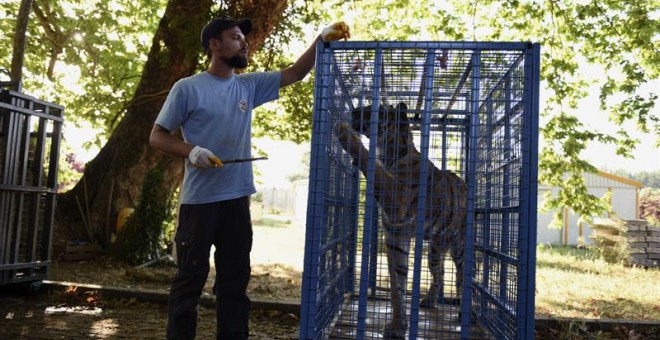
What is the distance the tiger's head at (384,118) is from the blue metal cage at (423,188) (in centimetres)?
1

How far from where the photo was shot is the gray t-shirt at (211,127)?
134 inches

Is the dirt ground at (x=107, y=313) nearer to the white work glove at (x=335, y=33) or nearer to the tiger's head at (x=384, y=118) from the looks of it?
the tiger's head at (x=384, y=118)

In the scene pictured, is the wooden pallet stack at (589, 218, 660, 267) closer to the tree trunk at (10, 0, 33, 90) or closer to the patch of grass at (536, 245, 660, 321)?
the patch of grass at (536, 245, 660, 321)

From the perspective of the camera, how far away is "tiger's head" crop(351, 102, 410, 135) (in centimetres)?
349

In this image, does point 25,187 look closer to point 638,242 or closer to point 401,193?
point 401,193

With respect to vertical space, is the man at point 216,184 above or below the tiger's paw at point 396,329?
above

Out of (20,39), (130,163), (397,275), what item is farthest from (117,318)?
(130,163)

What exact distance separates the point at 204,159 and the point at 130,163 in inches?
307

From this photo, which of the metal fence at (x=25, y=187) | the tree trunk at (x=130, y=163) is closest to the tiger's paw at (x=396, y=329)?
the metal fence at (x=25, y=187)

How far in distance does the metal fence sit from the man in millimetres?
3157

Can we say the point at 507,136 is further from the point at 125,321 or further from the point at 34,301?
the point at 34,301

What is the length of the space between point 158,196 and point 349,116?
21.5 feet

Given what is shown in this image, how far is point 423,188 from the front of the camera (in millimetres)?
3146

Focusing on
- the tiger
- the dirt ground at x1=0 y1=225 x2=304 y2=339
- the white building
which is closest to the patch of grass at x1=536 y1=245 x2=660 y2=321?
the tiger
